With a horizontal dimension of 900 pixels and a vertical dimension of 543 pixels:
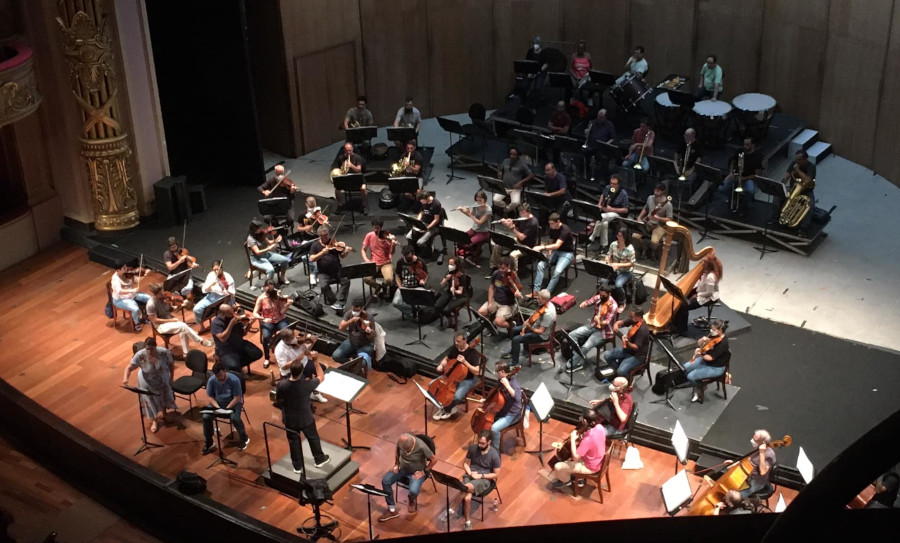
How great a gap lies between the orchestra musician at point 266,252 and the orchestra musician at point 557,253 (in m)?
3.45

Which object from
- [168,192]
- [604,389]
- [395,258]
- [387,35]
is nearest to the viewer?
[604,389]

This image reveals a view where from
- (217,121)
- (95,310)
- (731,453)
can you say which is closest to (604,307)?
(731,453)

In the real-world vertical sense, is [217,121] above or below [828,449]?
above

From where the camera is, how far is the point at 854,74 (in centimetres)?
1673

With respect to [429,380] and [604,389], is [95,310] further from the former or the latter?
[604,389]

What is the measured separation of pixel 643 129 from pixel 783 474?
672 centimetres

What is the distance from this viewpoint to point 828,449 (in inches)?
407

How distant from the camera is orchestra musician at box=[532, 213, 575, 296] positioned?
13391mm

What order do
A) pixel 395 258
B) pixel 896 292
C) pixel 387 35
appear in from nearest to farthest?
pixel 896 292
pixel 395 258
pixel 387 35

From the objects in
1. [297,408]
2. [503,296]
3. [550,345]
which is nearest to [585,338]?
[550,345]

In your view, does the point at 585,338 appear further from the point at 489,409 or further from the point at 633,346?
the point at 489,409

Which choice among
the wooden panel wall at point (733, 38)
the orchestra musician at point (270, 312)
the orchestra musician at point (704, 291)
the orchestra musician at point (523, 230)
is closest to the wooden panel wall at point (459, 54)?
the wooden panel wall at point (733, 38)

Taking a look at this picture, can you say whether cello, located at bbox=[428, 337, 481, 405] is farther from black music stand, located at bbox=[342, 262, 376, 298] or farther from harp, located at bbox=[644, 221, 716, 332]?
harp, located at bbox=[644, 221, 716, 332]

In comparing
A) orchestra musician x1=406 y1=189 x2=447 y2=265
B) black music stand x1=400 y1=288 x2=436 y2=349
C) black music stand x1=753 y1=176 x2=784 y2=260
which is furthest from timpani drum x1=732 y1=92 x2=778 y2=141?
black music stand x1=400 y1=288 x2=436 y2=349
